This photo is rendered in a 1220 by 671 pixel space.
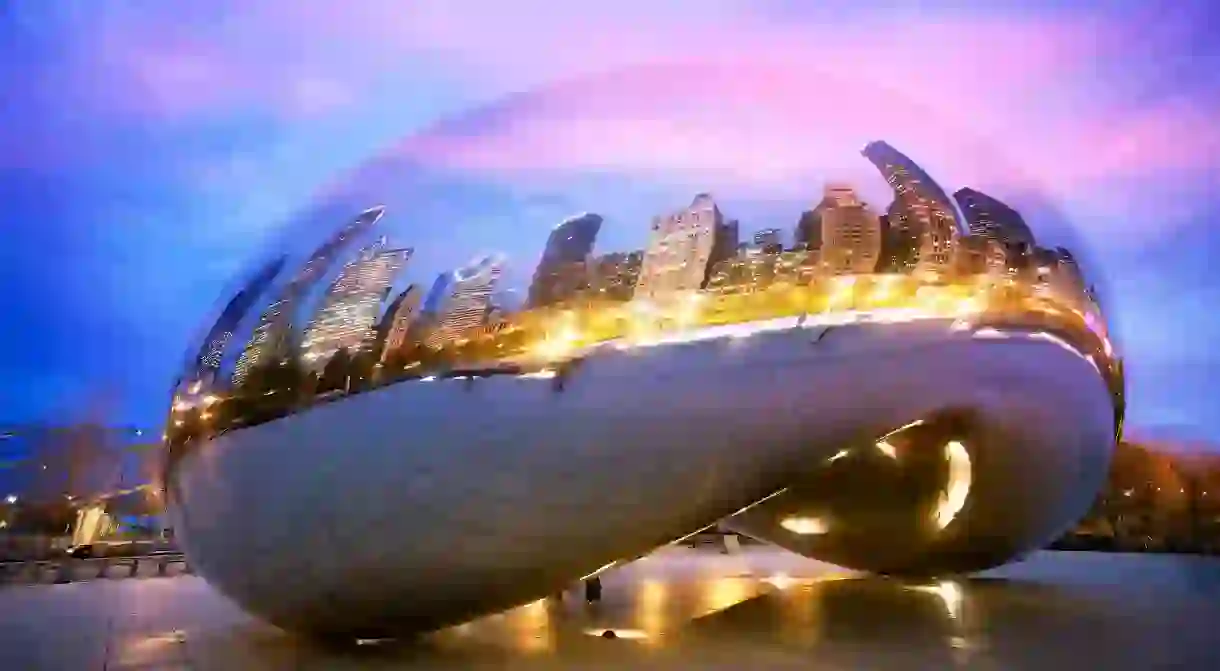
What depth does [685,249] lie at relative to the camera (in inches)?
232

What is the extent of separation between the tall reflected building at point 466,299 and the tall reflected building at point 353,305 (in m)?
0.38

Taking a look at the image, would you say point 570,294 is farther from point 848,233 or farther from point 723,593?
point 723,593

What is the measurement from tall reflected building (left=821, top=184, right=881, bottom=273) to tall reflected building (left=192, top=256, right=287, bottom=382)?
11.6 ft

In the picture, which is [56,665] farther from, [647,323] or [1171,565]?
[1171,565]

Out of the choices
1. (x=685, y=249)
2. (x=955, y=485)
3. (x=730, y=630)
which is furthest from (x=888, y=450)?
(x=685, y=249)

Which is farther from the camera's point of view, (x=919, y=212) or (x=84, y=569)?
(x=84, y=569)

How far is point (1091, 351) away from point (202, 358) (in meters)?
6.40

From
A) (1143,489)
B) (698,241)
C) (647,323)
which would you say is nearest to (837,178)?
(698,241)

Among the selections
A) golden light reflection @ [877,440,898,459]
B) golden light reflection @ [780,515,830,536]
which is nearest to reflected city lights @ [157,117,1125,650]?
golden light reflection @ [877,440,898,459]

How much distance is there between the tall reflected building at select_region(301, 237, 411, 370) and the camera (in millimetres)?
5902

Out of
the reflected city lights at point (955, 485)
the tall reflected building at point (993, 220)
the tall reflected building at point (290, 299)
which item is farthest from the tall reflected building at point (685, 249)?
the reflected city lights at point (955, 485)

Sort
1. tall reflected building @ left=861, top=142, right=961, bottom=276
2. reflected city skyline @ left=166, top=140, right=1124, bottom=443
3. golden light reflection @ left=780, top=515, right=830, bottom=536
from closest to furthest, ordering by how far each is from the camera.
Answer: reflected city skyline @ left=166, top=140, right=1124, bottom=443 < tall reflected building @ left=861, top=142, right=961, bottom=276 < golden light reflection @ left=780, top=515, right=830, bottom=536

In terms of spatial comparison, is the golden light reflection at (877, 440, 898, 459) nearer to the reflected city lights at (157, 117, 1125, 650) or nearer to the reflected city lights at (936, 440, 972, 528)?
the reflected city lights at (936, 440, 972, 528)

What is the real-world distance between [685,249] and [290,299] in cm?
250
